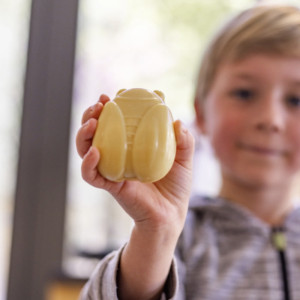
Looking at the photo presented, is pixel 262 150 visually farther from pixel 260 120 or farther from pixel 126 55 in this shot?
pixel 126 55

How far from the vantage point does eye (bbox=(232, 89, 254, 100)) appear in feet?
2.89

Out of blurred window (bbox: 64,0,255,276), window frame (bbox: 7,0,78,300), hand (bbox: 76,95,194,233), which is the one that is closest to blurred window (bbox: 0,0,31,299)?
window frame (bbox: 7,0,78,300)

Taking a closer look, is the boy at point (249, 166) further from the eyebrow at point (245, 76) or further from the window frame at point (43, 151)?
the window frame at point (43, 151)

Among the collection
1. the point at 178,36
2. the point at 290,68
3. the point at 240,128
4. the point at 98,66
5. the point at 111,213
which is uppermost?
the point at 178,36

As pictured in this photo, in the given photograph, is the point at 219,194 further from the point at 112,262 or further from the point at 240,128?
the point at 112,262

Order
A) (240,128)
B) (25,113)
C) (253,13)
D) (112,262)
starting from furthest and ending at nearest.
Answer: (25,113) < (253,13) < (240,128) < (112,262)

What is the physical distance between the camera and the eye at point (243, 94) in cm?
88

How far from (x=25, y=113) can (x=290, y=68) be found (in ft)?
2.72

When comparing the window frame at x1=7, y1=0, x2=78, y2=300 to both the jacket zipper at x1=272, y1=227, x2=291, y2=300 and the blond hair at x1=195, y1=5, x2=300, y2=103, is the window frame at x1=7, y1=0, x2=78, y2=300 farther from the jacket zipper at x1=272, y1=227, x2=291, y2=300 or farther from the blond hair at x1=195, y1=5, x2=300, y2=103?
the jacket zipper at x1=272, y1=227, x2=291, y2=300

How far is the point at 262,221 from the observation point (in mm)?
924

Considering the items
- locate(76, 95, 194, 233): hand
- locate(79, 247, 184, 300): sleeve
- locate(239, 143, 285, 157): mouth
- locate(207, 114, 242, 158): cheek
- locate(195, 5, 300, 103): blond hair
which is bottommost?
locate(79, 247, 184, 300): sleeve

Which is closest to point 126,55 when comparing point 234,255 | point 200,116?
point 200,116

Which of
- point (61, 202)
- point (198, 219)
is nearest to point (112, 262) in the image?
point (198, 219)

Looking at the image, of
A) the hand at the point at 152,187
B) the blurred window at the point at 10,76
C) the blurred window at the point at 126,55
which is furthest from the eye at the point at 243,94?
the blurred window at the point at 10,76
